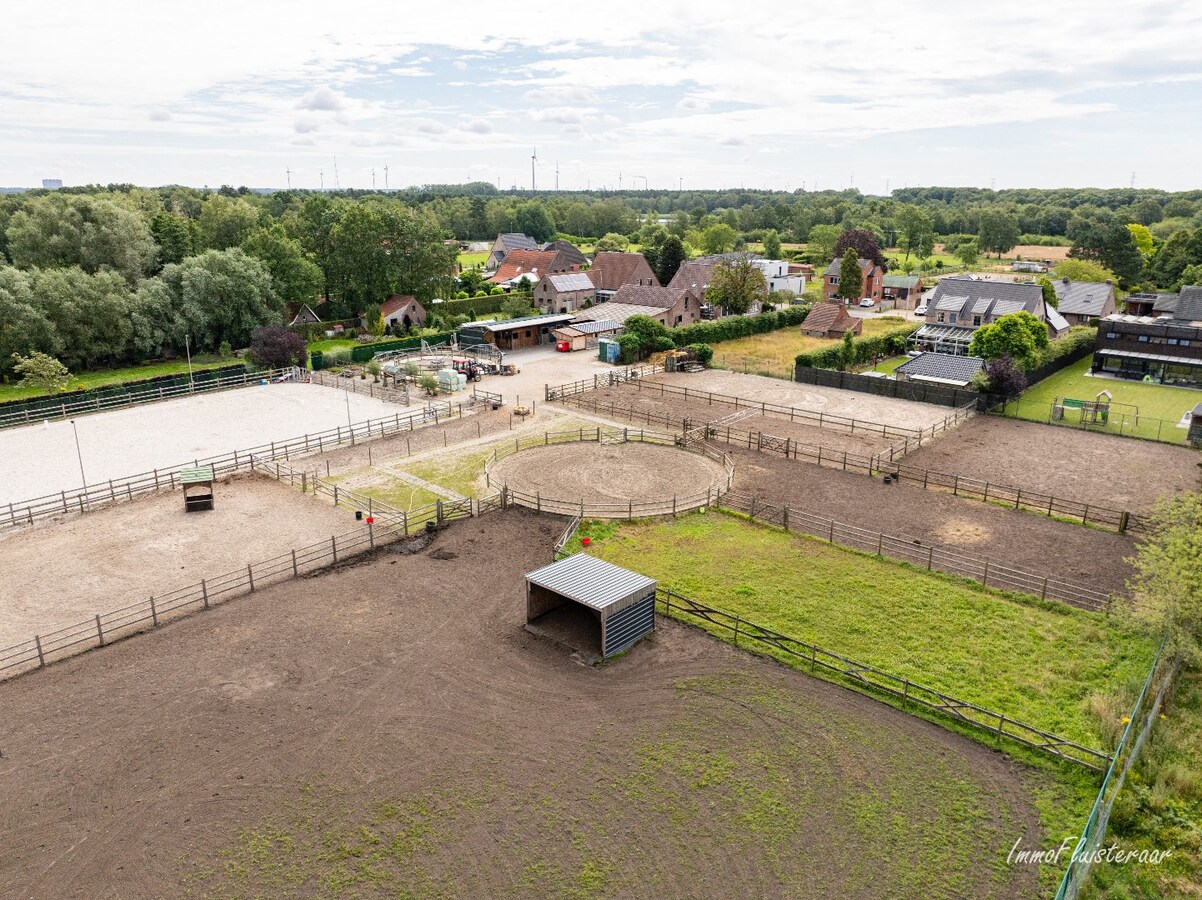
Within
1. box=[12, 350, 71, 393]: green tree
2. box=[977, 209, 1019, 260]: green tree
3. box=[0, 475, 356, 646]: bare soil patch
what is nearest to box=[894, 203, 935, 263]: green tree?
box=[977, 209, 1019, 260]: green tree

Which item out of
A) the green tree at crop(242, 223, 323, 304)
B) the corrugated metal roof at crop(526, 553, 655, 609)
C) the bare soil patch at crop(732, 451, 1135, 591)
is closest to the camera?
the corrugated metal roof at crop(526, 553, 655, 609)

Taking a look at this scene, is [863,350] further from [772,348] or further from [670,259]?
[670,259]

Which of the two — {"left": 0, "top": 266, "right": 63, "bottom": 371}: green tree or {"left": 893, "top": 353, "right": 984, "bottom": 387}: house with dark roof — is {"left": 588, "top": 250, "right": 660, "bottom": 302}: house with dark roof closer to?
{"left": 893, "top": 353, "right": 984, "bottom": 387}: house with dark roof

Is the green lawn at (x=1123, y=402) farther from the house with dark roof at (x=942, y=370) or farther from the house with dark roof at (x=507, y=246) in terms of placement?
the house with dark roof at (x=507, y=246)

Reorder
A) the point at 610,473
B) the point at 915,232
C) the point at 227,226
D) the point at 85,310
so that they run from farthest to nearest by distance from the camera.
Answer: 1. the point at 915,232
2. the point at 227,226
3. the point at 85,310
4. the point at 610,473

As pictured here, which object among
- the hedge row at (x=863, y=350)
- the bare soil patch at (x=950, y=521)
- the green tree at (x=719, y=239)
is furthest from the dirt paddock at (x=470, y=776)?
the green tree at (x=719, y=239)

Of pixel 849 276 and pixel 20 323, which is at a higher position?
pixel 849 276

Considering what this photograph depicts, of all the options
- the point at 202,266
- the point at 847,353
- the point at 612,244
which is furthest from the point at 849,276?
the point at 612,244
